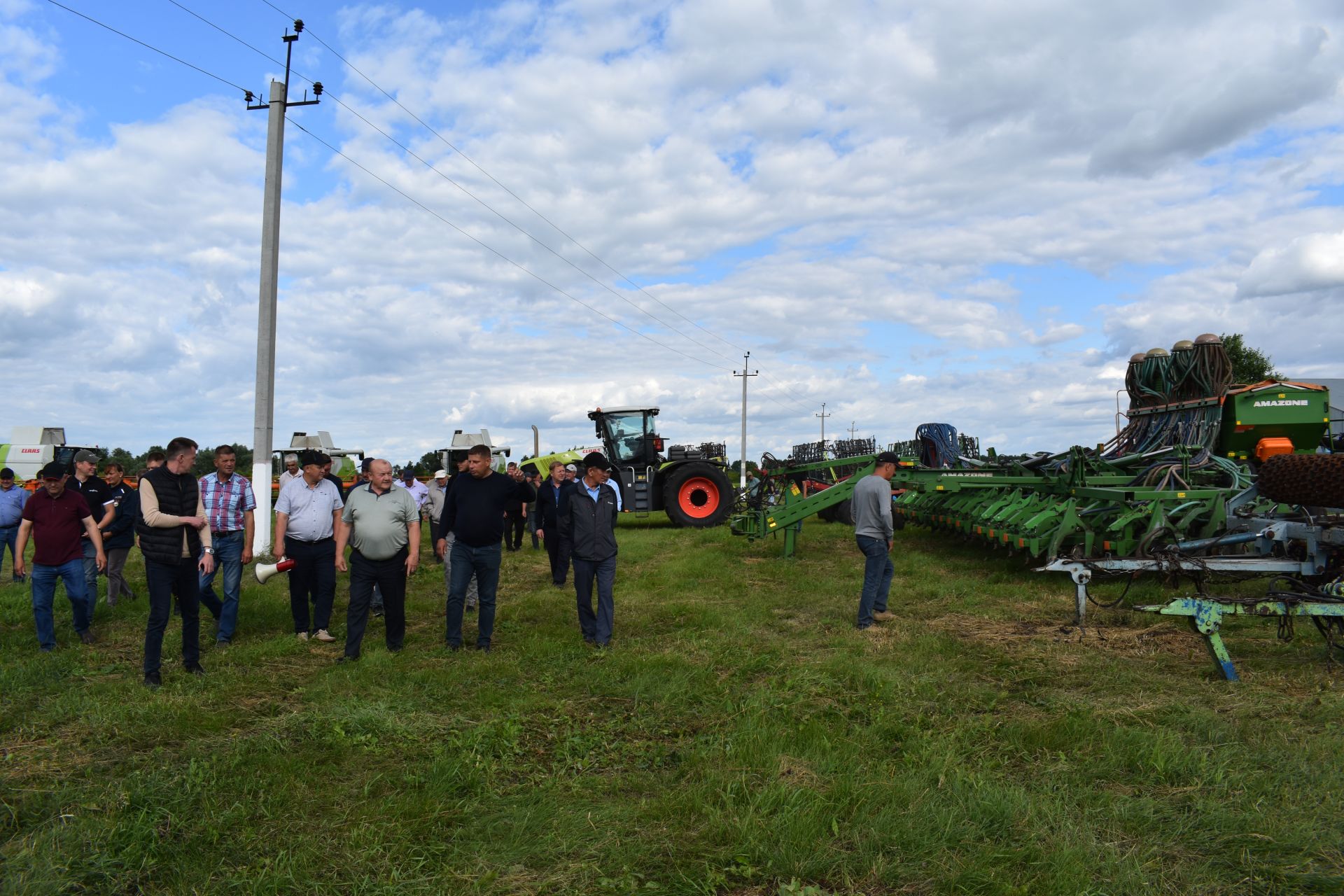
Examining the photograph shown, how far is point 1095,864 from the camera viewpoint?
3176 millimetres

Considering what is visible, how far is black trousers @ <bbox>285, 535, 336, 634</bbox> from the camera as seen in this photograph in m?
7.18

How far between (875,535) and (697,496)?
9.85m

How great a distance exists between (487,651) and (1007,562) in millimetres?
7108

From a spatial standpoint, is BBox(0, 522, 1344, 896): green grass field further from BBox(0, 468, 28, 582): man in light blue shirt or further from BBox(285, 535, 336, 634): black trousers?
BBox(0, 468, 28, 582): man in light blue shirt

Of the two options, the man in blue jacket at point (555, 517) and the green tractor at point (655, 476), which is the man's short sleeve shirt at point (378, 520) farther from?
the green tractor at point (655, 476)

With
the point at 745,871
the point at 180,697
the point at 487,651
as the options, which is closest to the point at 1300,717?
the point at 745,871

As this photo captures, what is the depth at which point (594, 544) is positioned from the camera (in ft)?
22.5

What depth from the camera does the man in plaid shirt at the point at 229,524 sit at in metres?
6.93

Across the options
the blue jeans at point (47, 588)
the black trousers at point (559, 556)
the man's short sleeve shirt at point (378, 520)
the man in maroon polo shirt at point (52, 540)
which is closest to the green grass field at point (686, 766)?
the blue jeans at point (47, 588)

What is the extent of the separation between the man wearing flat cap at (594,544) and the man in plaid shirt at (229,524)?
2.56 metres

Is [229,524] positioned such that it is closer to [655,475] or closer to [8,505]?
[8,505]

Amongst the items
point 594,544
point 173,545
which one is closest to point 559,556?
point 594,544

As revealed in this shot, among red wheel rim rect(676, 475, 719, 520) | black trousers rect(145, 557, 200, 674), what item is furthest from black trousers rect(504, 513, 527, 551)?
black trousers rect(145, 557, 200, 674)

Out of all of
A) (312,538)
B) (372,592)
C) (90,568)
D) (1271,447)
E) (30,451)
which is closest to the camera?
(372,592)
